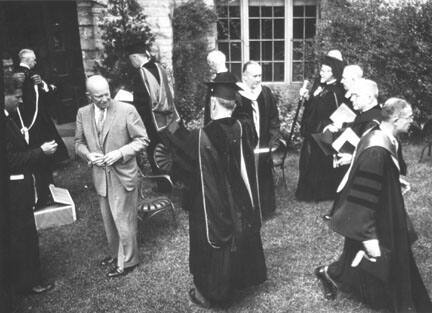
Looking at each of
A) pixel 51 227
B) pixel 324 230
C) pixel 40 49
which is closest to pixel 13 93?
pixel 51 227

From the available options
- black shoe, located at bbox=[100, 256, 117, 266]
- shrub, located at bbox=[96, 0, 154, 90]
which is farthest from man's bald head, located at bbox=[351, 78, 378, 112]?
shrub, located at bbox=[96, 0, 154, 90]

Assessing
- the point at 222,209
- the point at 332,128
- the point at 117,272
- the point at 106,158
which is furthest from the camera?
the point at 332,128

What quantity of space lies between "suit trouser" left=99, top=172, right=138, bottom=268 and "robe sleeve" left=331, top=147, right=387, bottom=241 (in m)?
2.10

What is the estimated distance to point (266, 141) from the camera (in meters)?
6.14

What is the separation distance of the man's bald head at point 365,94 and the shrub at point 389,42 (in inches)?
186

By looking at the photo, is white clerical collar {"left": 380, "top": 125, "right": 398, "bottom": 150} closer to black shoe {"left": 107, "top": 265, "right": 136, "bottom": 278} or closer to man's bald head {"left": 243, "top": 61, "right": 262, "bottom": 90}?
man's bald head {"left": 243, "top": 61, "right": 262, "bottom": 90}

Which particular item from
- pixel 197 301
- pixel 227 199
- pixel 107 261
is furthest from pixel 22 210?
pixel 227 199

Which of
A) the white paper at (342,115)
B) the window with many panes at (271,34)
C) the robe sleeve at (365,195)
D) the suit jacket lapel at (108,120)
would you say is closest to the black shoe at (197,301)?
the robe sleeve at (365,195)

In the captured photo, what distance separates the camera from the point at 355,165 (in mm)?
3711

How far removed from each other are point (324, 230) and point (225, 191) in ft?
7.45

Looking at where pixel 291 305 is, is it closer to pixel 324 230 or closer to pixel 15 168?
pixel 324 230

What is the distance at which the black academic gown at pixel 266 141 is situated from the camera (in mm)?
6043

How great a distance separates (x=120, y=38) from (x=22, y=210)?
450 centimetres

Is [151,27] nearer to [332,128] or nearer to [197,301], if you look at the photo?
[332,128]
